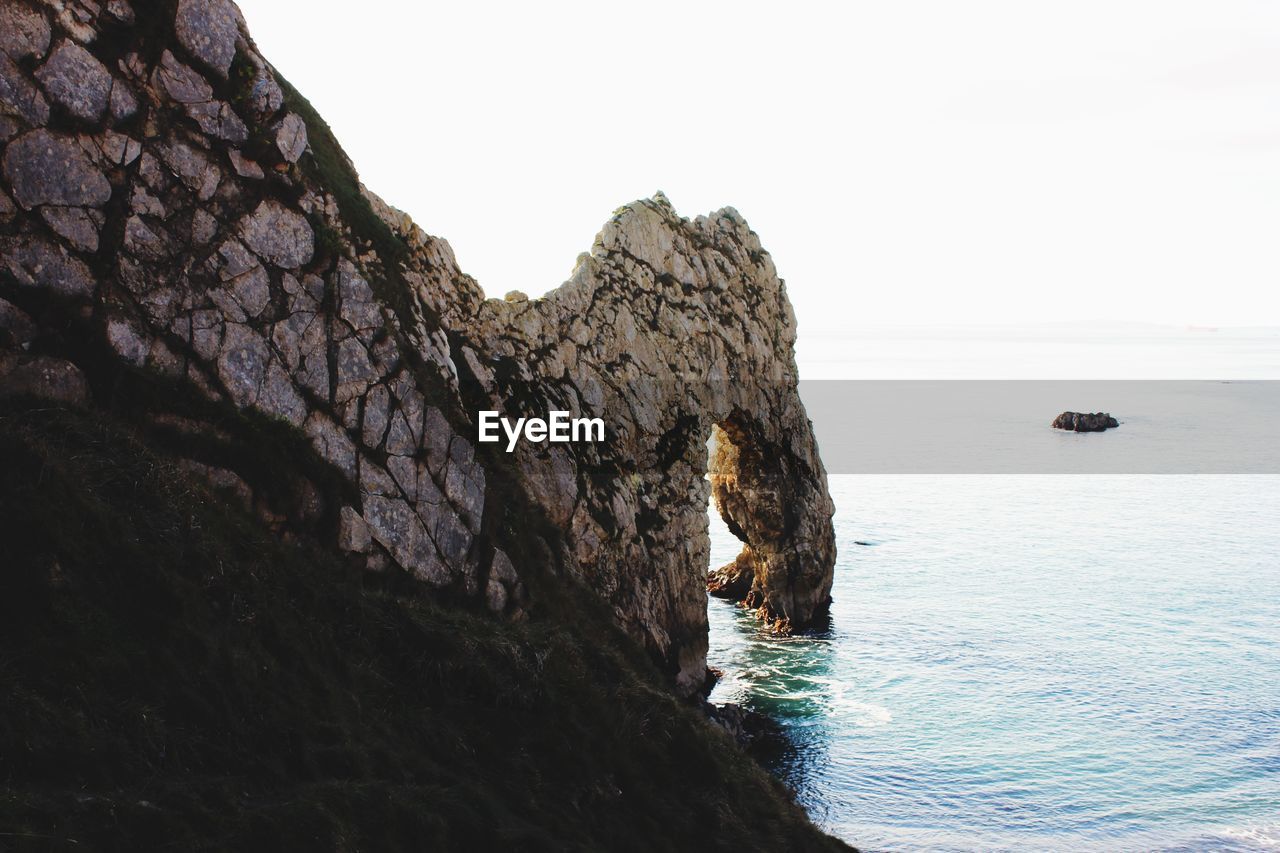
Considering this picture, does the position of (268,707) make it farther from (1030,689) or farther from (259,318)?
(1030,689)

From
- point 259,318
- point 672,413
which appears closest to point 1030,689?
point 672,413

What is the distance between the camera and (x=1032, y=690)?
59.0 m

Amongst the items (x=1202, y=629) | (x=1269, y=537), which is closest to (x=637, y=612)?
(x=1202, y=629)

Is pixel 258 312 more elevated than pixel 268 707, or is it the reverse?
pixel 258 312

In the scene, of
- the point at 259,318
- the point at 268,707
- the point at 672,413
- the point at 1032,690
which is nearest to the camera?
the point at 268,707

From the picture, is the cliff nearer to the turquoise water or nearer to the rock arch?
the rock arch

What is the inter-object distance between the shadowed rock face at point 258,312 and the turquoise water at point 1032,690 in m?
13.7

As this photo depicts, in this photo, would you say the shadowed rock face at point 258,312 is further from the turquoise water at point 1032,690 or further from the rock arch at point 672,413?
the turquoise water at point 1032,690

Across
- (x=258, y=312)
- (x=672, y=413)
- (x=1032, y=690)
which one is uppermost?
(x=258, y=312)

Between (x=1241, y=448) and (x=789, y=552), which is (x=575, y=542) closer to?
(x=789, y=552)

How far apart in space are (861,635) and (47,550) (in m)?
57.7

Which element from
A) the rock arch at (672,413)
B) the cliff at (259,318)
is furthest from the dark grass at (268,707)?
the rock arch at (672,413)

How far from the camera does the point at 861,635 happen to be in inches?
2753

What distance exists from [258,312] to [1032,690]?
1872 inches
